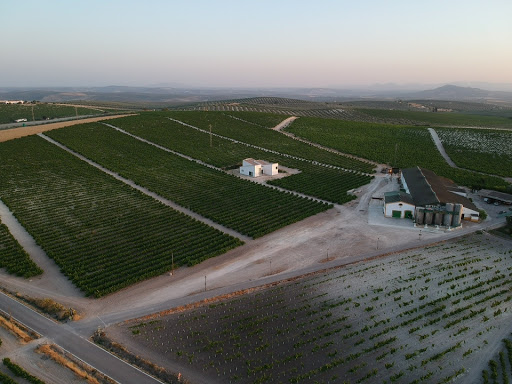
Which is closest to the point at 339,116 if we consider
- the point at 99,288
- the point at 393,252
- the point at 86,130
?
the point at 86,130

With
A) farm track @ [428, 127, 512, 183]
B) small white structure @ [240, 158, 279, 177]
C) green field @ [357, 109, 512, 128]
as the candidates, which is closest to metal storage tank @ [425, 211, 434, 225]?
small white structure @ [240, 158, 279, 177]

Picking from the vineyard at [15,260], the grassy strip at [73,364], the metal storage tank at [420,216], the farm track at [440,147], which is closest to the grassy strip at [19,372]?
the grassy strip at [73,364]

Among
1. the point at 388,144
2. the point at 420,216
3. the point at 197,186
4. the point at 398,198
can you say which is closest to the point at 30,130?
the point at 197,186

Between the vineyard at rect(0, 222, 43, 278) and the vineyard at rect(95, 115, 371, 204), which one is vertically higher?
the vineyard at rect(95, 115, 371, 204)

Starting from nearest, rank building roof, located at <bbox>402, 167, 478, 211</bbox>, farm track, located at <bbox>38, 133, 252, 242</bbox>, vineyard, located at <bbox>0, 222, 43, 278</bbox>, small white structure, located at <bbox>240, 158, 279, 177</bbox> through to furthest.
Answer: vineyard, located at <bbox>0, 222, 43, 278</bbox>, farm track, located at <bbox>38, 133, 252, 242</bbox>, building roof, located at <bbox>402, 167, 478, 211</bbox>, small white structure, located at <bbox>240, 158, 279, 177</bbox>

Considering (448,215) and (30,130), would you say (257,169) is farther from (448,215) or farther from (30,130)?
(30,130)

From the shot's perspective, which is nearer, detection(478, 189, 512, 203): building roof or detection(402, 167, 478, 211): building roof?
detection(402, 167, 478, 211): building roof

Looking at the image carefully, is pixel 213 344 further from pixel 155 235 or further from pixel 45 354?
pixel 155 235

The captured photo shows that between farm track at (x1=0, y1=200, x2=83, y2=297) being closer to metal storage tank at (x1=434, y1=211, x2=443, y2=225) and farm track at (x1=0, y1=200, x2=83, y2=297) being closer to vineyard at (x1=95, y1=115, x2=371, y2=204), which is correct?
vineyard at (x1=95, y1=115, x2=371, y2=204)
